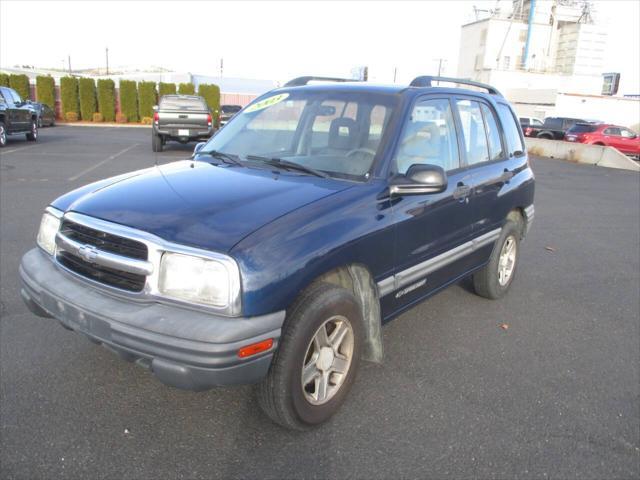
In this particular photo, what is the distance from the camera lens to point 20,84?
109ft

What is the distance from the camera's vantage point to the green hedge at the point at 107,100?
3481cm

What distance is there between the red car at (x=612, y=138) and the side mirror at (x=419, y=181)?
79.2 feet

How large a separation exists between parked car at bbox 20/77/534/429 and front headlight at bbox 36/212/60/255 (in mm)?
12

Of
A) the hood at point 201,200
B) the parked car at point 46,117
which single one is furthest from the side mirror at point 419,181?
the parked car at point 46,117

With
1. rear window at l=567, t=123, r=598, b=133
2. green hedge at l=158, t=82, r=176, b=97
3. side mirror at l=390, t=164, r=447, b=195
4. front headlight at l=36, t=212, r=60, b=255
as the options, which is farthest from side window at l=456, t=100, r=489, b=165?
green hedge at l=158, t=82, r=176, b=97

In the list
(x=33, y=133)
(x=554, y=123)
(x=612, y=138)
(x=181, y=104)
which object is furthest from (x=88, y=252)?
(x=554, y=123)

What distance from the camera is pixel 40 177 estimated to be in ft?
35.4

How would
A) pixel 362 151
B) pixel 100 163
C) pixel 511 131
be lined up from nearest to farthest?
1. pixel 362 151
2. pixel 511 131
3. pixel 100 163

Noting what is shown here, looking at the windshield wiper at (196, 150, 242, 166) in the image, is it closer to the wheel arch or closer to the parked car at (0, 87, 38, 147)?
the wheel arch

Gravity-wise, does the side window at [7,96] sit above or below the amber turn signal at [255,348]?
above

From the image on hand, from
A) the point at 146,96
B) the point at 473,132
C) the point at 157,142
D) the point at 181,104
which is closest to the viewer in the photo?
the point at 473,132

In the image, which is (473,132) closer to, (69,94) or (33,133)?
(33,133)

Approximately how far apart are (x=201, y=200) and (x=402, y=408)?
5.52 feet

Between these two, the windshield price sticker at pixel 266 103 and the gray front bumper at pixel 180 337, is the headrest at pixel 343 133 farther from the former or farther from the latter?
the gray front bumper at pixel 180 337
